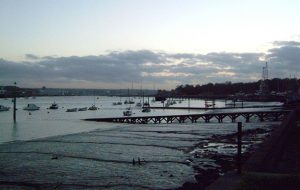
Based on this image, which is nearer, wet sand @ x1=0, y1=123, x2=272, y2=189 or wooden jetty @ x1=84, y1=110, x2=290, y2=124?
wet sand @ x1=0, y1=123, x2=272, y2=189

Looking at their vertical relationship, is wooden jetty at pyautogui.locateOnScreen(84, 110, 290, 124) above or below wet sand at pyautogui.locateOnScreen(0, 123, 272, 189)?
above

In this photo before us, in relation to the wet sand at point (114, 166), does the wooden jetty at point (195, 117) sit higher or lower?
higher

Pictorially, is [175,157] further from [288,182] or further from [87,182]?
[288,182]

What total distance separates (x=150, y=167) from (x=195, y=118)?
5022 centimetres

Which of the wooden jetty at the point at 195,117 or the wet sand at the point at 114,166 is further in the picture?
the wooden jetty at the point at 195,117

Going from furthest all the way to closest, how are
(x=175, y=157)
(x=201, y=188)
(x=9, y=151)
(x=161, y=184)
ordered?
(x=9, y=151) < (x=175, y=157) < (x=161, y=184) < (x=201, y=188)

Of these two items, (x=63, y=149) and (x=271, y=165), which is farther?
(x=63, y=149)

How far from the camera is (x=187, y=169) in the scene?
2266 centimetres

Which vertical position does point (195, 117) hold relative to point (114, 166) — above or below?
above

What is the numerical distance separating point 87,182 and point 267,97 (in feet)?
583

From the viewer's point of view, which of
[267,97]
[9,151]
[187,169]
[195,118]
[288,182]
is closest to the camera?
[288,182]

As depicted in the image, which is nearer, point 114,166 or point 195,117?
point 114,166

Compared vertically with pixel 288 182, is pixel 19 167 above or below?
below

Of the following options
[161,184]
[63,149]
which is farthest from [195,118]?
[161,184]
